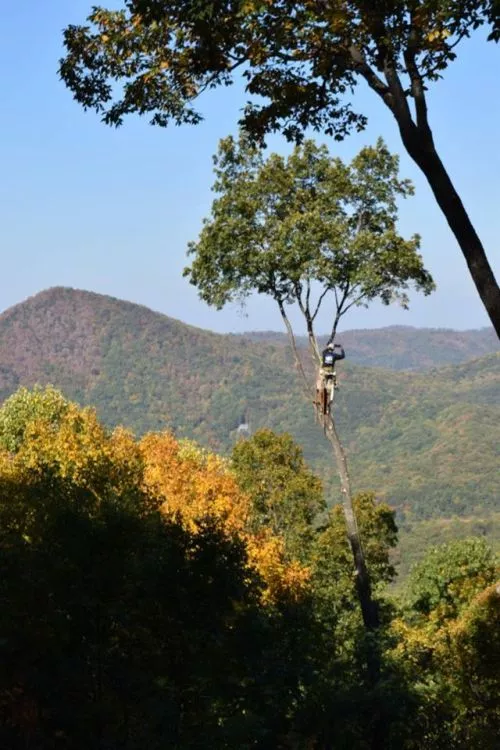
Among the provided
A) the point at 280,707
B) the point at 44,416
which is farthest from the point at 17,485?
the point at 44,416

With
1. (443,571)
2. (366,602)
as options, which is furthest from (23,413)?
(366,602)

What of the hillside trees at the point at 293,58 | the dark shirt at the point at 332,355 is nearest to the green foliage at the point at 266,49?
the hillside trees at the point at 293,58

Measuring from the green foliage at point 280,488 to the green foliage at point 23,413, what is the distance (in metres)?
8.86

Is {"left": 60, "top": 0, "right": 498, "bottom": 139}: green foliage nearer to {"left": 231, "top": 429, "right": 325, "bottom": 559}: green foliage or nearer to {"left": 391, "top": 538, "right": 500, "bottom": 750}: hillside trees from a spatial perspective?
{"left": 391, "top": 538, "right": 500, "bottom": 750}: hillside trees

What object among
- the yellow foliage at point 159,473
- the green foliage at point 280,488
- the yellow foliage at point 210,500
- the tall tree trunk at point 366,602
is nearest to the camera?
the tall tree trunk at point 366,602

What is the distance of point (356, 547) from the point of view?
728 inches

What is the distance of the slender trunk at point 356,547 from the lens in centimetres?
1792

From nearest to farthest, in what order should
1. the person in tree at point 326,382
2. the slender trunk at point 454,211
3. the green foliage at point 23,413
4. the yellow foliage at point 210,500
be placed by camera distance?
the slender trunk at point 454,211
the person in tree at point 326,382
the yellow foliage at point 210,500
the green foliage at point 23,413

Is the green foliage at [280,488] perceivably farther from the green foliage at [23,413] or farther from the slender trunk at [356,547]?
the slender trunk at [356,547]

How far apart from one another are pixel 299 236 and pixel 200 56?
9.30 metres

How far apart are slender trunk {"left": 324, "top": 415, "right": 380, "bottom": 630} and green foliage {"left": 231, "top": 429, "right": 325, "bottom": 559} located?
2107 centimetres

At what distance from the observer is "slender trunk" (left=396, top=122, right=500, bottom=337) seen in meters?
8.43

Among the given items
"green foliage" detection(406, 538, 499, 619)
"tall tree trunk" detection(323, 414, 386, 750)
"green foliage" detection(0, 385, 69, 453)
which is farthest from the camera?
"green foliage" detection(0, 385, 69, 453)

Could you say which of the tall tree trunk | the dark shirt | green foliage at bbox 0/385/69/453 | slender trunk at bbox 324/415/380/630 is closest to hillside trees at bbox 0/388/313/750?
the tall tree trunk
